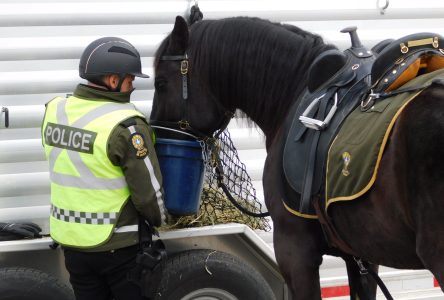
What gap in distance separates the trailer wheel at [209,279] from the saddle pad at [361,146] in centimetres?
97

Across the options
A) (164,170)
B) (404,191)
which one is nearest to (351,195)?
(404,191)

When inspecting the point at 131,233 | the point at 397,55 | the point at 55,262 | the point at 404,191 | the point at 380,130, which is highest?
the point at 397,55

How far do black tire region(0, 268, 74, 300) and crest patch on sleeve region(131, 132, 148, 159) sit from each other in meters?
0.83

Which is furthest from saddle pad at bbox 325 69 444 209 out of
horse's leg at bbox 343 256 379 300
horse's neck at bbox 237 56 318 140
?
horse's leg at bbox 343 256 379 300

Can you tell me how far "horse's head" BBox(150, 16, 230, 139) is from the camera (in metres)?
3.07

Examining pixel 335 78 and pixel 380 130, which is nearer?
pixel 380 130

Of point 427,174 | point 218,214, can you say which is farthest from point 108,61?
point 427,174

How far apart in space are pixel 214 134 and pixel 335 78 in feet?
2.39

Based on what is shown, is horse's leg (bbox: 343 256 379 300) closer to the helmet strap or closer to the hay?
Result: the hay

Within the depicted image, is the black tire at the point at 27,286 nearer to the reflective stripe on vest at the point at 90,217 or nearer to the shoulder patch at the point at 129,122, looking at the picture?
the reflective stripe on vest at the point at 90,217

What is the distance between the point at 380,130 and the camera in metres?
2.26

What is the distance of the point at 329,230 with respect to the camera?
2.61m

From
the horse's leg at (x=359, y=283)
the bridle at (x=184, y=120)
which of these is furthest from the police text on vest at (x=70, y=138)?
the horse's leg at (x=359, y=283)

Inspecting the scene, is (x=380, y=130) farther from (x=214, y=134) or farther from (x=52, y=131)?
(x=52, y=131)
